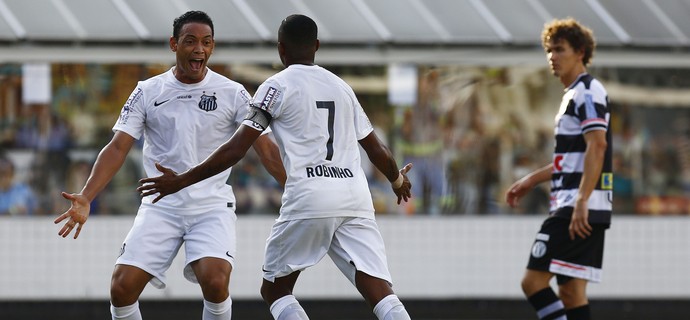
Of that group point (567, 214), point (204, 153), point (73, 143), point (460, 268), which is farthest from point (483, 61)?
point (204, 153)

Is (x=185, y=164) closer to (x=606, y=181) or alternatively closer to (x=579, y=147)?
(x=579, y=147)

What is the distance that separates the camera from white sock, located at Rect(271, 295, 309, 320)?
726cm

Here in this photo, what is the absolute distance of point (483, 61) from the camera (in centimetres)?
1426

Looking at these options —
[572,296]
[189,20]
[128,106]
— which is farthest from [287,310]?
[572,296]

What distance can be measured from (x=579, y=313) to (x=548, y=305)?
20 cm

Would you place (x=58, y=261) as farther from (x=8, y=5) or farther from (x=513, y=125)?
(x=513, y=125)

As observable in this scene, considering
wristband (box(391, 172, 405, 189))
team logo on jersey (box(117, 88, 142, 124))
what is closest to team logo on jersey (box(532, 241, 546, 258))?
wristband (box(391, 172, 405, 189))

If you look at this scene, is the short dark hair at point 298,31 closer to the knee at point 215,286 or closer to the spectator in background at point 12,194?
the knee at point 215,286

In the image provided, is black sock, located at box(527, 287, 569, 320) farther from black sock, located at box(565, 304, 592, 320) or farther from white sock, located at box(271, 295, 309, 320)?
white sock, located at box(271, 295, 309, 320)

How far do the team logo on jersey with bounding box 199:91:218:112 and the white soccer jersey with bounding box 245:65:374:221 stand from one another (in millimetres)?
917

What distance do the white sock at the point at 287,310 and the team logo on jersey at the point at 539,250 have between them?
198cm

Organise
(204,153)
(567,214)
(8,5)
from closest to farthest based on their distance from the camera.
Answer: (204,153), (567,214), (8,5)

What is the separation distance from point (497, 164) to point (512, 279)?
48.3 inches

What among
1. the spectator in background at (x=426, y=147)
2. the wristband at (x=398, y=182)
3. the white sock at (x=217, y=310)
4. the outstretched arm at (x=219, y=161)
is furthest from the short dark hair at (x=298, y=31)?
the spectator in background at (x=426, y=147)
